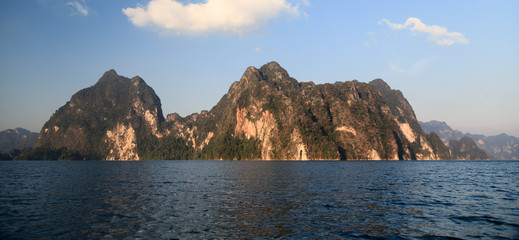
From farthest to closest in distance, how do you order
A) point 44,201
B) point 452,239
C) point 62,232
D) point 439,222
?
point 44,201 < point 439,222 < point 62,232 < point 452,239

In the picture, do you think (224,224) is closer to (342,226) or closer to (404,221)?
(342,226)

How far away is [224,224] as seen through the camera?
64.6 feet

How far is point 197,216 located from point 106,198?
1456cm

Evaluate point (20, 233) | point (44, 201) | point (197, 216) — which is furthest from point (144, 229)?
point (44, 201)

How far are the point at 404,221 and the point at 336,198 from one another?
10.3 meters

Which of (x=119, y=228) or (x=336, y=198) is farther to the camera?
(x=336, y=198)

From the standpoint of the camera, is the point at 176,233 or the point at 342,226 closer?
the point at 176,233

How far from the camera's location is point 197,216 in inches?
875

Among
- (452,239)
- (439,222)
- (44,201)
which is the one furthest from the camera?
(44,201)

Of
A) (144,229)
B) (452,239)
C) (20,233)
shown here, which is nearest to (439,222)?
(452,239)

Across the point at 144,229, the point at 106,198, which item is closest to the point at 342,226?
the point at 144,229

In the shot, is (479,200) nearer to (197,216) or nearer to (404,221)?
(404,221)

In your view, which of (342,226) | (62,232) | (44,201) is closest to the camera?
(62,232)

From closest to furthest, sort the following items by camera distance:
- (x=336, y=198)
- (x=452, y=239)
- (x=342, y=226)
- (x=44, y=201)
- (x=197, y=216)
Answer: (x=452, y=239) → (x=342, y=226) → (x=197, y=216) → (x=44, y=201) → (x=336, y=198)
